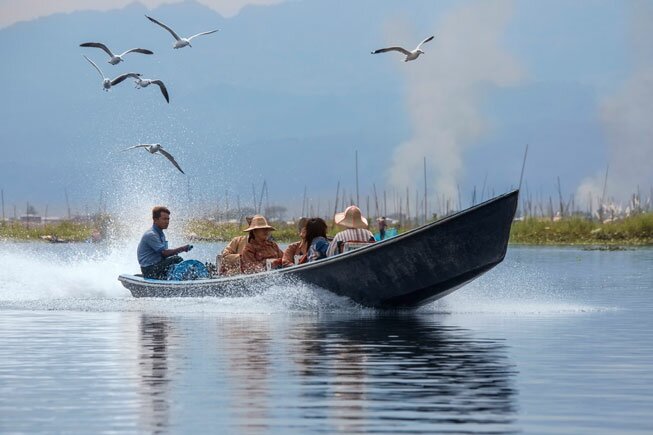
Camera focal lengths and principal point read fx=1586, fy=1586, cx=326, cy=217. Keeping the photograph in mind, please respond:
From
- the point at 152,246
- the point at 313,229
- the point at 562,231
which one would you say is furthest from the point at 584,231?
the point at 313,229

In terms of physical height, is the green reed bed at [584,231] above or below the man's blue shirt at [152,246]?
above

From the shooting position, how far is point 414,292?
814 inches

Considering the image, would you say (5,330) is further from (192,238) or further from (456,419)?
(192,238)

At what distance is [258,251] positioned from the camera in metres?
21.7

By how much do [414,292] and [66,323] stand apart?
177 inches

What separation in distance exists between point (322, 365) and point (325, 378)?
3.31 feet

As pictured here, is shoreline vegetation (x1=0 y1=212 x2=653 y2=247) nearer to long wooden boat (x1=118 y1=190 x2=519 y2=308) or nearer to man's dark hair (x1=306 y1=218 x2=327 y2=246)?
man's dark hair (x1=306 y1=218 x2=327 y2=246)

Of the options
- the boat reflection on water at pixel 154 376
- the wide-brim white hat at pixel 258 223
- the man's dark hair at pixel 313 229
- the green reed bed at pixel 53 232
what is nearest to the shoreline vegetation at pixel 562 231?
the green reed bed at pixel 53 232

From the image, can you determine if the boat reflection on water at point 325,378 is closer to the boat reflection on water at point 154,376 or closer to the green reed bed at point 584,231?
the boat reflection on water at point 154,376

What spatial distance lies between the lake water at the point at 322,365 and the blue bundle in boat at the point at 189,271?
47 centimetres

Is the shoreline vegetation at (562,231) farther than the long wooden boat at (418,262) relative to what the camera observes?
Yes

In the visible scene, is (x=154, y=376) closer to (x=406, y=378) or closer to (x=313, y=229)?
(x=406, y=378)

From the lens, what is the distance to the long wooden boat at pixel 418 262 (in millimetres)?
19938

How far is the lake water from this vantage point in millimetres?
11000
